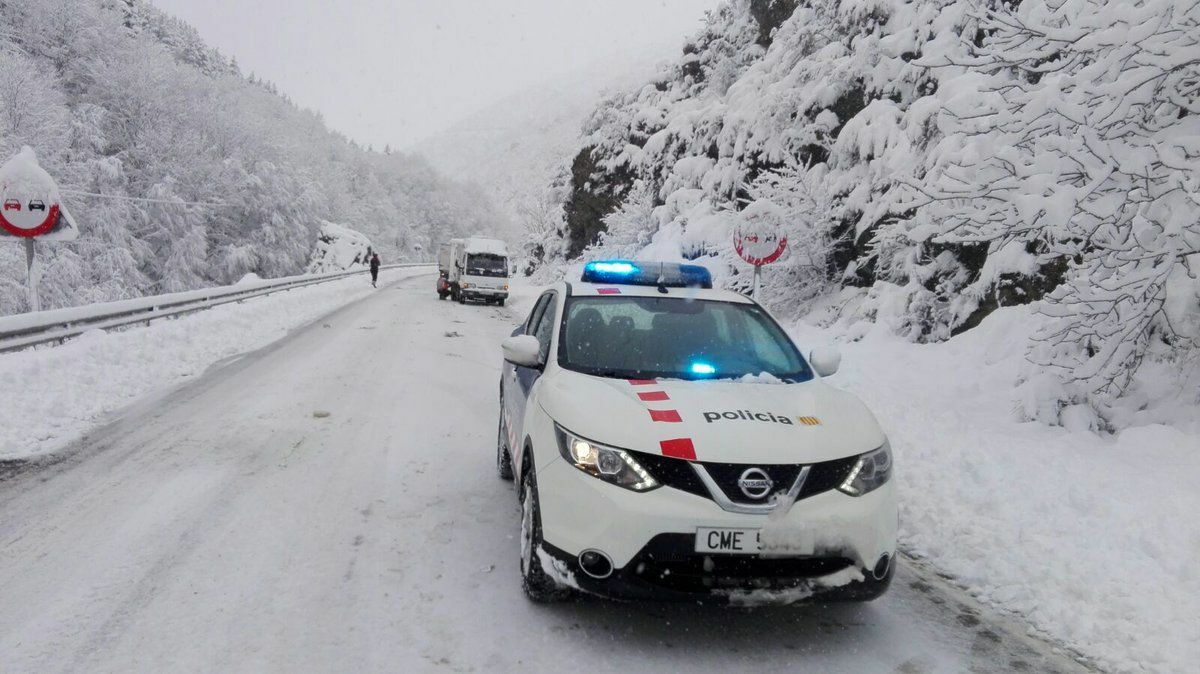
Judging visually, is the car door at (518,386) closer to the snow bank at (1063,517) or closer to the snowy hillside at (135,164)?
the snow bank at (1063,517)

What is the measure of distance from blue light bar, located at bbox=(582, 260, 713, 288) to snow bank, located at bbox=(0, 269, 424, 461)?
5.05 m

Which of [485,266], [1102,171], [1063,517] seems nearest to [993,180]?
[1102,171]

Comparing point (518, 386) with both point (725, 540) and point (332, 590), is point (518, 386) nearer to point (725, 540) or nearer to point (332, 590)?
point (332, 590)

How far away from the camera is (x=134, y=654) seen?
3145mm

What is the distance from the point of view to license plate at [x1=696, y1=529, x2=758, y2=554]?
10.4 ft

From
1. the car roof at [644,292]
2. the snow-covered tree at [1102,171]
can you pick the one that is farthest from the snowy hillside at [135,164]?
the snow-covered tree at [1102,171]

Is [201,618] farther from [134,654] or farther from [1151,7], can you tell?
[1151,7]

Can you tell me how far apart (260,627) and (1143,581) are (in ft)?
15.2

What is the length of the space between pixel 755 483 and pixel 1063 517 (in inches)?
116

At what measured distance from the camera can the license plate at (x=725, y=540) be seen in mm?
3156

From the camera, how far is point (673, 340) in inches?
185

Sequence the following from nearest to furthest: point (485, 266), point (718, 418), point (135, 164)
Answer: point (718, 418), point (485, 266), point (135, 164)

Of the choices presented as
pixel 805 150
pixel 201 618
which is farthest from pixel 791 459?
pixel 805 150

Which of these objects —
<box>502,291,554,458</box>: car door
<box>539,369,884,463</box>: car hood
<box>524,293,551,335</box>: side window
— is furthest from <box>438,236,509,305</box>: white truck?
<box>539,369,884,463</box>: car hood
